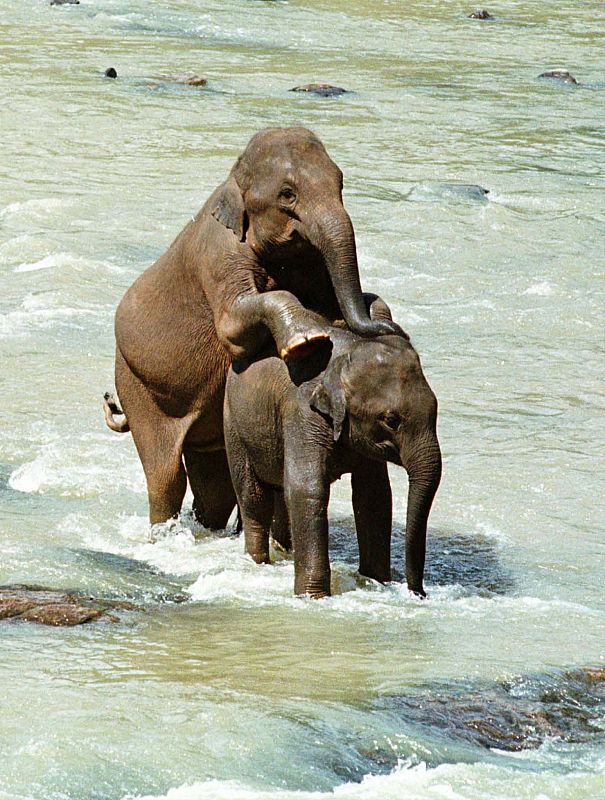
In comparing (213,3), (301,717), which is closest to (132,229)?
(301,717)

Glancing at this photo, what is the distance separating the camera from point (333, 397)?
7.32 m

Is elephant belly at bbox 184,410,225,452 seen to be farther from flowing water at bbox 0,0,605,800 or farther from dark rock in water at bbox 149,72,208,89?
dark rock in water at bbox 149,72,208,89

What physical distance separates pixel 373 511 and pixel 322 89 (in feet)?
62.5

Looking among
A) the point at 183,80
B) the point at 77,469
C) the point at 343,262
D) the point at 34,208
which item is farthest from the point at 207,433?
the point at 183,80

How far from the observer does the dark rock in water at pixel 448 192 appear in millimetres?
19812

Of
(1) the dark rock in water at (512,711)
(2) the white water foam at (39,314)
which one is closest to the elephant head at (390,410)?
(1) the dark rock in water at (512,711)

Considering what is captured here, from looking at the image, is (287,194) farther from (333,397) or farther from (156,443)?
(156,443)

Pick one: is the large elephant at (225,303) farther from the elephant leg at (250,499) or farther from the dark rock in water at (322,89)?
the dark rock in water at (322,89)

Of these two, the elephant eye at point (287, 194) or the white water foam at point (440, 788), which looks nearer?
the white water foam at point (440, 788)

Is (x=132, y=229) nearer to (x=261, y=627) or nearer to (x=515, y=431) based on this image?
(x=515, y=431)

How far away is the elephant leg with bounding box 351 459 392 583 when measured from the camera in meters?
7.75

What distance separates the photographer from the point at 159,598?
7.83m

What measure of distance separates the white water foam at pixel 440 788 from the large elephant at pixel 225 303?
6.99 feet

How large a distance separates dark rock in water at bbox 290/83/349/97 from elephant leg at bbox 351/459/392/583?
18753mm
